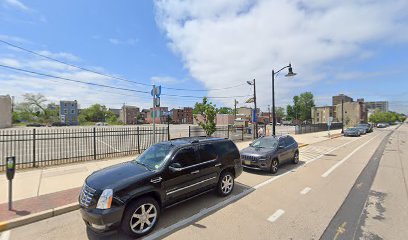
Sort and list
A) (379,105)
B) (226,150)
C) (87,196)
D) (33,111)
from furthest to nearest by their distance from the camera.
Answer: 1. (379,105)
2. (33,111)
3. (226,150)
4. (87,196)

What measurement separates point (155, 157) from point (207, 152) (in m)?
1.34

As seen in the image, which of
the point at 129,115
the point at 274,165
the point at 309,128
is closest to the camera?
the point at 274,165

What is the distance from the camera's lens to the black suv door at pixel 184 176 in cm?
426

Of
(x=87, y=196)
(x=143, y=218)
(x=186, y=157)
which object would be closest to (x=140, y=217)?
(x=143, y=218)

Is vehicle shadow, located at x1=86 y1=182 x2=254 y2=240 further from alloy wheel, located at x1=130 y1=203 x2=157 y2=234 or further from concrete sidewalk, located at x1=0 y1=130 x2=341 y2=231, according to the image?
concrete sidewalk, located at x1=0 y1=130 x2=341 y2=231

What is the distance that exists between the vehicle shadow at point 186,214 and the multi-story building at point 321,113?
357 ft

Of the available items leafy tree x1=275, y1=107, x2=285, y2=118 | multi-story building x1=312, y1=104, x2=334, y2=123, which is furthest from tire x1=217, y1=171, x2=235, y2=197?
leafy tree x1=275, y1=107, x2=285, y2=118

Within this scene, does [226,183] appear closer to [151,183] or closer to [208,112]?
[151,183]

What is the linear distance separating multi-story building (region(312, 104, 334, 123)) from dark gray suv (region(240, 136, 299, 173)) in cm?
10347

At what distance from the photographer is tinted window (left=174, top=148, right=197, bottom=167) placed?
4.62 meters

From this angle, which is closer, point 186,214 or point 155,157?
point 186,214

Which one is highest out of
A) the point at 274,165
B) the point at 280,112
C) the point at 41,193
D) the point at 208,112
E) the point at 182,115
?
the point at 280,112

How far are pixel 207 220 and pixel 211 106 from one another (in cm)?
959

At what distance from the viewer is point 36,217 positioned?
429 centimetres
